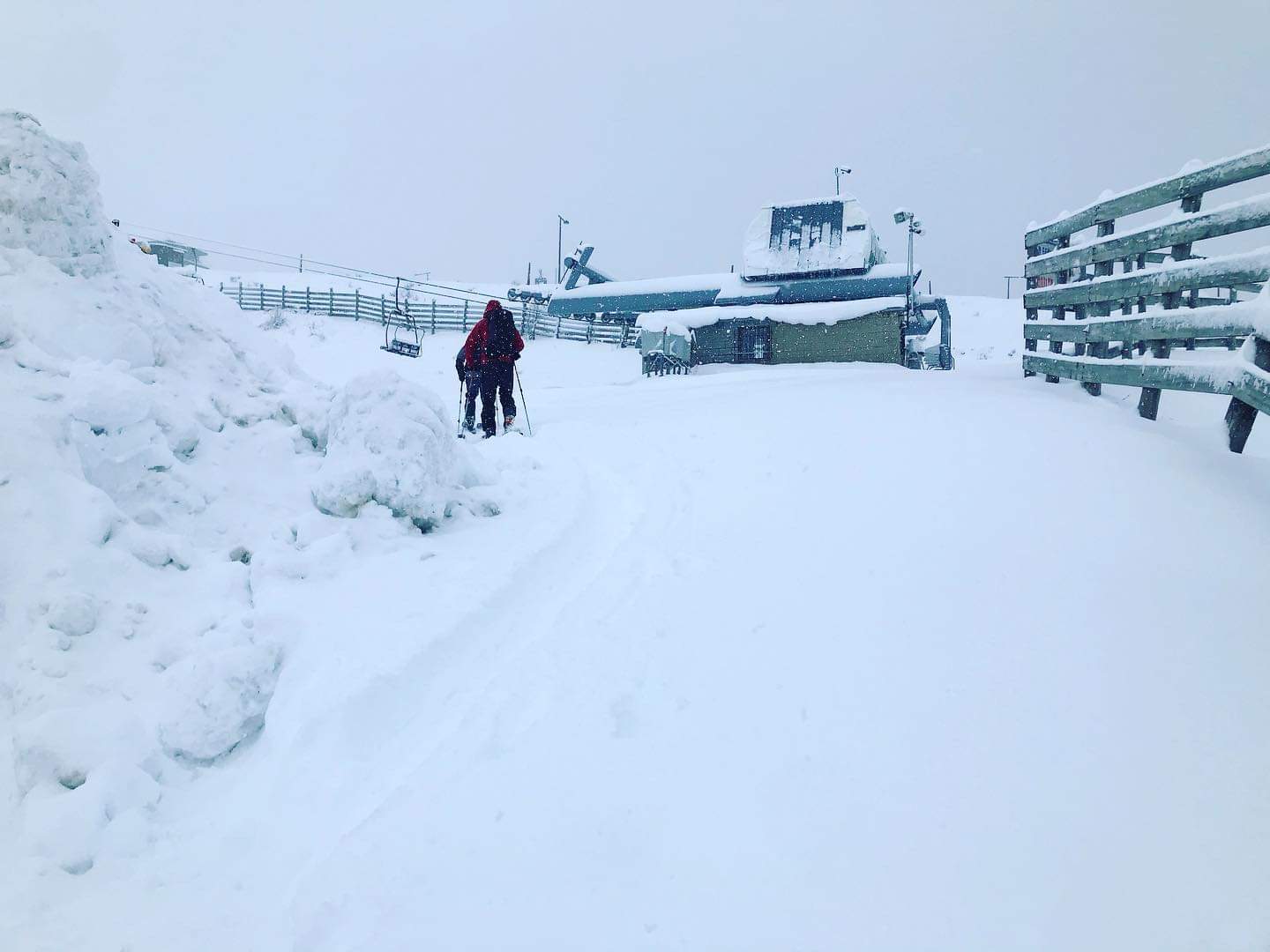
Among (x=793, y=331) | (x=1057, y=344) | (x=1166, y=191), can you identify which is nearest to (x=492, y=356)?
(x=1057, y=344)

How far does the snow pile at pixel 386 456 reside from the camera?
4.39m

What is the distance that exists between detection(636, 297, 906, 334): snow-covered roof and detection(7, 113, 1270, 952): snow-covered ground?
16354 mm

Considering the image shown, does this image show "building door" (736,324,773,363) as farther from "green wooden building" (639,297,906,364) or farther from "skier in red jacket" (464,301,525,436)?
"skier in red jacket" (464,301,525,436)

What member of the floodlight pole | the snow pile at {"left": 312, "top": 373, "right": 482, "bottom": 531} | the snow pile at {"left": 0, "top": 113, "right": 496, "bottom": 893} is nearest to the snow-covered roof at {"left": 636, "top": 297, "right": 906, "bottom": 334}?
the floodlight pole

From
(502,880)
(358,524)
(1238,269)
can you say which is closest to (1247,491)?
(1238,269)

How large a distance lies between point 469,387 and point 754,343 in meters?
15.2

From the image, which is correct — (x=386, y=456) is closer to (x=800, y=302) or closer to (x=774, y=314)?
(x=774, y=314)

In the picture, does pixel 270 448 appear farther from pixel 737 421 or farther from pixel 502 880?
pixel 737 421

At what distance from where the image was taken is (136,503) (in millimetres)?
3709

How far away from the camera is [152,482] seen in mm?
3832

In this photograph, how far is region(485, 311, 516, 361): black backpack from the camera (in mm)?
9133

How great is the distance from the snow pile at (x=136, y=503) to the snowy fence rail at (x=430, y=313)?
25559 mm

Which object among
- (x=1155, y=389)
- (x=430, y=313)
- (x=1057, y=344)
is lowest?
(x=1155, y=389)

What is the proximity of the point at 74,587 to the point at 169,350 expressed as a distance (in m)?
2.37
